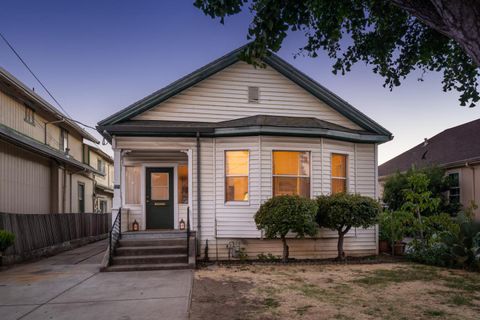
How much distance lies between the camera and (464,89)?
8.34 meters

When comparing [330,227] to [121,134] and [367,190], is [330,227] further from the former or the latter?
[121,134]

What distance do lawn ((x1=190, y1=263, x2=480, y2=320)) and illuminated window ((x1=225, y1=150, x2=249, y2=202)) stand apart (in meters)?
2.19

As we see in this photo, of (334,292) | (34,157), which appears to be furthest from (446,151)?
(34,157)

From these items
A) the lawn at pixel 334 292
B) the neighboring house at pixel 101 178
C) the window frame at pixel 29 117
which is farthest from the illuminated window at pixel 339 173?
the neighboring house at pixel 101 178

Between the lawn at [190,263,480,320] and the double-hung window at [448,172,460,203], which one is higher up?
the double-hung window at [448,172,460,203]

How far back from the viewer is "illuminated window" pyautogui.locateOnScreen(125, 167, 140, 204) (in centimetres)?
1259

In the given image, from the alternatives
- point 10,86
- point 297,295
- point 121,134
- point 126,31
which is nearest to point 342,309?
point 297,295

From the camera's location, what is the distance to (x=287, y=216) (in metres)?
9.65

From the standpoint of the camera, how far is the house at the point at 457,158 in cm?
1680

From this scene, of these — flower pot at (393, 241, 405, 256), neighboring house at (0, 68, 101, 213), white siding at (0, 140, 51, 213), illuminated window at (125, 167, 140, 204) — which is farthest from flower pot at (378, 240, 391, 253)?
white siding at (0, 140, 51, 213)

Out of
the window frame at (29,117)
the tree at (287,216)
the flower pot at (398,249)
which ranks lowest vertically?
the flower pot at (398,249)

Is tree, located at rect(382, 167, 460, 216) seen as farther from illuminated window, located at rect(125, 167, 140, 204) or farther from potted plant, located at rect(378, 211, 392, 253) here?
illuminated window, located at rect(125, 167, 140, 204)

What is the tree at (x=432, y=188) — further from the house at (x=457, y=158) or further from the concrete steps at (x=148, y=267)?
the concrete steps at (x=148, y=267)

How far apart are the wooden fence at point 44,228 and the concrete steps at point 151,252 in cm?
341
